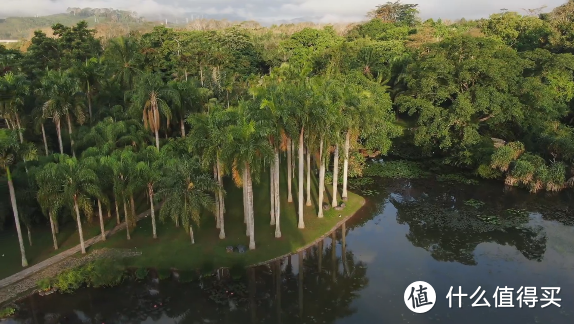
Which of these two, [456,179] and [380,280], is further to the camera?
[456,179]

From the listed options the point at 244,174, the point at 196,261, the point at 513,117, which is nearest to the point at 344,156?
the point at 244,174

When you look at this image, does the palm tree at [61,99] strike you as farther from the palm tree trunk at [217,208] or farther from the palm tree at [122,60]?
the palm tree trunk at [217,208]

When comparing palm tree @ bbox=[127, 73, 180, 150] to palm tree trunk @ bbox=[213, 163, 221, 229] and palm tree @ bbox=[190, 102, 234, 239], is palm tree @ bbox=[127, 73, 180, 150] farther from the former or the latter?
palm tree trunk @ bbox=[213, 163, 221, 229]

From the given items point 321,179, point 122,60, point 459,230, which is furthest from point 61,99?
point 459,230

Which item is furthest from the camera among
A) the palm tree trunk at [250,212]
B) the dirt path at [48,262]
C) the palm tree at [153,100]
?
the palm tree at [153,100]

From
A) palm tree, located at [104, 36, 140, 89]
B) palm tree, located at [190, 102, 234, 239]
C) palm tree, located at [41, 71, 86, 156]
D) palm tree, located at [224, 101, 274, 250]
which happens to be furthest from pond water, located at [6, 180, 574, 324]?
palm tree, located at [104, 36, 140, 89]

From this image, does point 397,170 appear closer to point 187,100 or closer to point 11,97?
point 187,100

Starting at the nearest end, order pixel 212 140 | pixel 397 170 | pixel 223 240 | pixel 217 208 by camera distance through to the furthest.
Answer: pixel 212 140, pixel 223 240, pixel 217 208, pixel 397 170

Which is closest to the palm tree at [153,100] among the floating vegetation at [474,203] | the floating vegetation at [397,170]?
the floating vegetation at [397,170]
